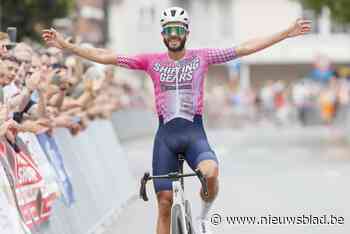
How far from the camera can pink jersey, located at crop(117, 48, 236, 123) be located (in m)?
10.1

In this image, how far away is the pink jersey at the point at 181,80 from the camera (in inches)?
396

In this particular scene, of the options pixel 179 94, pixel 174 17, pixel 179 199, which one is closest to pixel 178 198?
pixel 179 199

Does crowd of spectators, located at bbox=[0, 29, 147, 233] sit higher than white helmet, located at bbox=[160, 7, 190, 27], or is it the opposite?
white helmet, located at bbox=[160, 7, 190, 27]

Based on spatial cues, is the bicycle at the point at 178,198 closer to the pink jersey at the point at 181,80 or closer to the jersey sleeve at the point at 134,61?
the pink jersey at the point at 181,80

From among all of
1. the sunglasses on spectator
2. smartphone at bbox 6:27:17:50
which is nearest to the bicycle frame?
the sunglasses on spectator

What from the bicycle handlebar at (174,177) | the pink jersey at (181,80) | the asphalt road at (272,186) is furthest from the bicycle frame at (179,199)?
the asphalt road at (272,186)

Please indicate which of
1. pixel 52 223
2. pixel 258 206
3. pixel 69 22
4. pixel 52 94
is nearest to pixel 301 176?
pixel 258 206

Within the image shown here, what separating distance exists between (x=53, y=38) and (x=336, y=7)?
20791 mm

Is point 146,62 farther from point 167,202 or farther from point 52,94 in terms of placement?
point 52,94

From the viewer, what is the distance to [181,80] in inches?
397

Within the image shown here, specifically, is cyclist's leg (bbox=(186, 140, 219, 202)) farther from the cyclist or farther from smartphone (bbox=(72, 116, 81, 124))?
smartphone (bbox=(72, 116, 81, 124))

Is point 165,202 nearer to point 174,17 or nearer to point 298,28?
point 174,17

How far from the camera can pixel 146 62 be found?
10.3 metres

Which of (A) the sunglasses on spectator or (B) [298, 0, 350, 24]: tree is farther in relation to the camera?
(B) [298, 0, 350, 24]: tree
